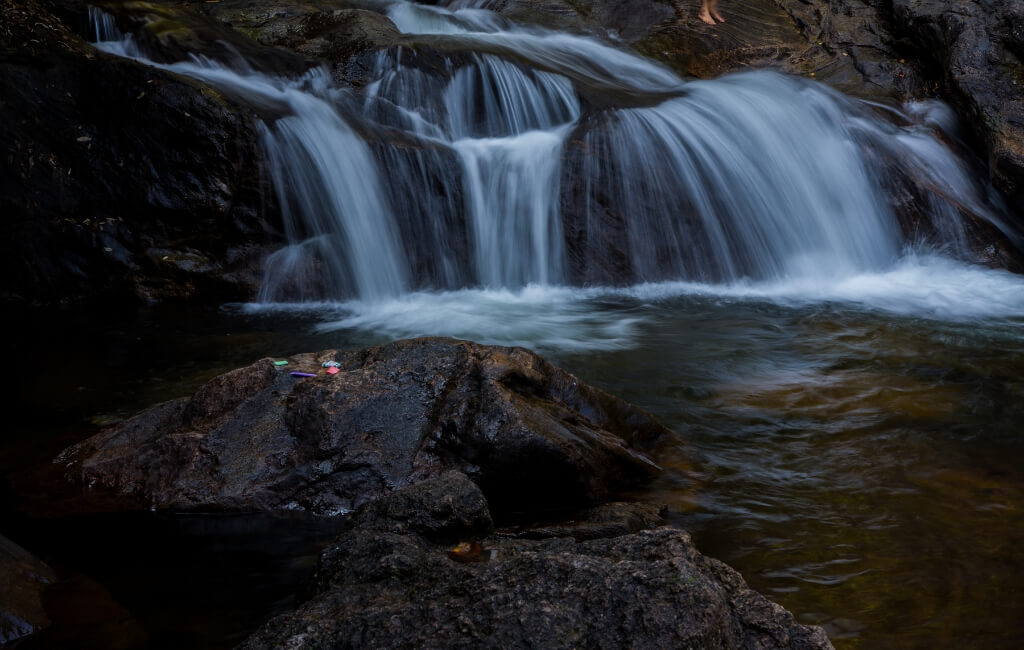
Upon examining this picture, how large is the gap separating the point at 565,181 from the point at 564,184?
0.04 meters

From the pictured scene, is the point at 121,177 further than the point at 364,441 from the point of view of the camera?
Yes

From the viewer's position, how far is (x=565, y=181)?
9859 millimetres

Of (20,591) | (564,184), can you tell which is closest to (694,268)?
(564,184)

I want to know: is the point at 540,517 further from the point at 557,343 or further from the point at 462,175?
the point at 462,175

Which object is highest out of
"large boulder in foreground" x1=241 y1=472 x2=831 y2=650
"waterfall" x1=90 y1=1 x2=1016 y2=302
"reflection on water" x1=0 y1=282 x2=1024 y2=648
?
"waterfall" x1=90 y1=1 x2=1016 y2=302

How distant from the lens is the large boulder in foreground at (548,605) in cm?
217

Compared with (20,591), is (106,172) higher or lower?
higher

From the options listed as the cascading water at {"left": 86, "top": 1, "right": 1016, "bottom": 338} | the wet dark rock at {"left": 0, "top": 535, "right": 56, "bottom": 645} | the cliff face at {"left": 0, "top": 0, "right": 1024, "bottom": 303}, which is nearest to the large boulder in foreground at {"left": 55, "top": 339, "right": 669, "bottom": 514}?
the wet dark rock at {"left": 0, "top": 535, "right": 56, "bottom": 645}

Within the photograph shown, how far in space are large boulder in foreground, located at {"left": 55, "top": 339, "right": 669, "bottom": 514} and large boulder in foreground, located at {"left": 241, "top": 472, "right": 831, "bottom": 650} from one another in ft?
4.39

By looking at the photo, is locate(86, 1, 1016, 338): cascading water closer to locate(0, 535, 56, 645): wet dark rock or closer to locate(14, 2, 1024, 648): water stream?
locate(14, 2, 1024, 648): water stream

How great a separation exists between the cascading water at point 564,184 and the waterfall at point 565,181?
22 millimetres

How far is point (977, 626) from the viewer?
3.05 metres

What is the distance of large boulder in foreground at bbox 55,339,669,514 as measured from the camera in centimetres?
404

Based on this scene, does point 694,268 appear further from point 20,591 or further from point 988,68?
point 20,591
